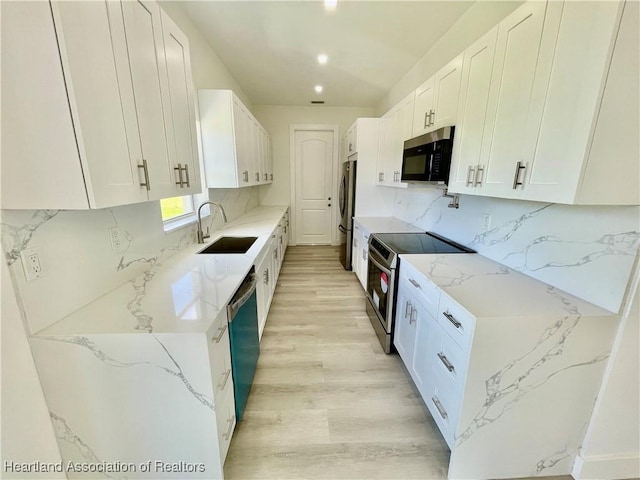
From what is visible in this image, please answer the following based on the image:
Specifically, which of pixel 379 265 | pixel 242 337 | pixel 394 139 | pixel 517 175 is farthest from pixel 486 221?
pixel 242 337

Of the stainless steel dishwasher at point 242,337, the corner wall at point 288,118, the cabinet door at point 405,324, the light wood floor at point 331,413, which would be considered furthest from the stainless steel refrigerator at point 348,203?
the stainless steel dishwasher at point 242,337

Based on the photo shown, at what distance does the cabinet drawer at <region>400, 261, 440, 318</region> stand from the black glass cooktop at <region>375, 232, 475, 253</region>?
0.85 ft

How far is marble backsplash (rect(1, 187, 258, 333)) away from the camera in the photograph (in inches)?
37.9

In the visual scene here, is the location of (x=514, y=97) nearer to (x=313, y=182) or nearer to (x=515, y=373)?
(x=515, y=373)

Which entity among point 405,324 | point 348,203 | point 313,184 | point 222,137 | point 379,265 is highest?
point 222,137

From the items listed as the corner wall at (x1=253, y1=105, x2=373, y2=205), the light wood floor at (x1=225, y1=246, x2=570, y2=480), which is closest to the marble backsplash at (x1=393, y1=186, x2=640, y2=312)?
the light wood floor at (x1=225, y1=246, x2=570, y2=480)

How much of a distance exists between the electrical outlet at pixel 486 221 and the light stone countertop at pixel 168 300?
1.74 meters

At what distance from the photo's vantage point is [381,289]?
7.59ft

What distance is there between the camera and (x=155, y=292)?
1361mm

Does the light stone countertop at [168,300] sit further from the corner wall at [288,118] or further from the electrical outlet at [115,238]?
the corner wall at [288,118]

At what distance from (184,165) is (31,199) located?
78 cm

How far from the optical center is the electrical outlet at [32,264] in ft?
3.18

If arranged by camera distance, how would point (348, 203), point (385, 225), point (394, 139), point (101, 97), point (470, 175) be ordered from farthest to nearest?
point (348, 203) < point (385, 225) < point (394, 139) < point (470, 175) < point (101, 97)

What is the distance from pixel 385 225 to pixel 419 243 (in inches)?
35.9
